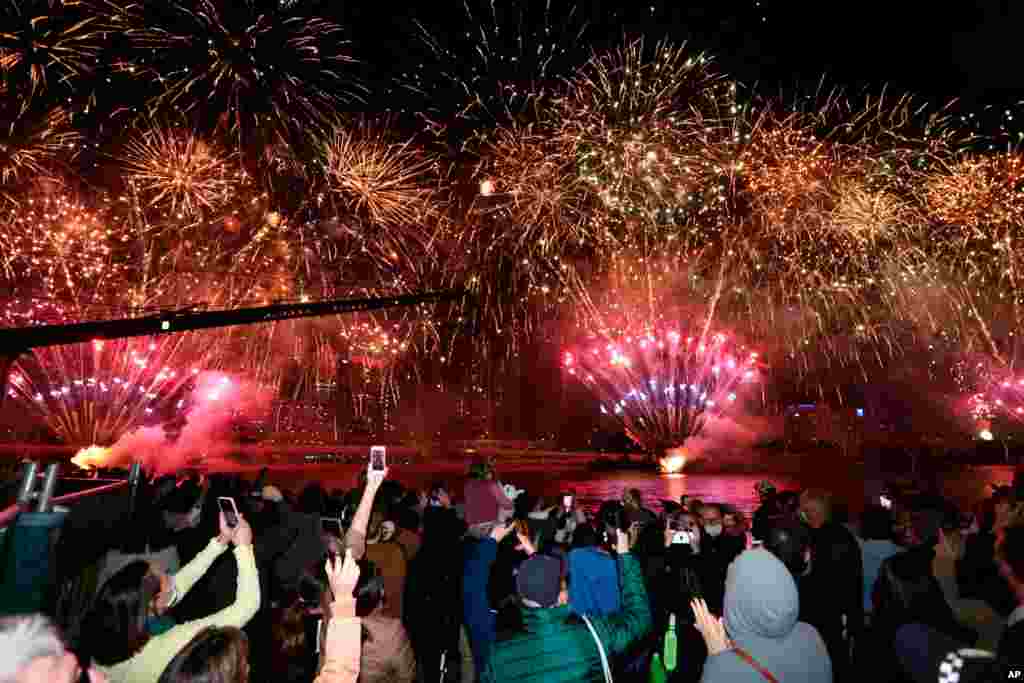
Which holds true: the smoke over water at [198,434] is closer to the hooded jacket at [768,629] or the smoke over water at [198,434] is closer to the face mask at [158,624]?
the face mask at [158,624]

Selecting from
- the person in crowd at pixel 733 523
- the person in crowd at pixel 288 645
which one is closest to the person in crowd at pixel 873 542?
the person in crowd at pixel 733 523

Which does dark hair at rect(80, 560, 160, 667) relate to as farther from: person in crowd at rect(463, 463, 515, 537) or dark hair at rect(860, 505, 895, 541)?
dark hair at rect(860, 505, 895, 541)

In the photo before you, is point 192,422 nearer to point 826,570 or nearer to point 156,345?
point 156,345

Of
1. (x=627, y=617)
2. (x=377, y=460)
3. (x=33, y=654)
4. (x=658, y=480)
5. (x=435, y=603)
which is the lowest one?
(x=435, y=603)

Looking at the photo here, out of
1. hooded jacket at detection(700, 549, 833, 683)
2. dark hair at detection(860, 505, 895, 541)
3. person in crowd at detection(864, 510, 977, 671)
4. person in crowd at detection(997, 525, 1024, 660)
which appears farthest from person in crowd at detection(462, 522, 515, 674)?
dark hair at detection(860, 505, 895, 541)

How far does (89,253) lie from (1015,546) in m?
19.1

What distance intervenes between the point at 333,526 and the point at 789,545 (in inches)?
142

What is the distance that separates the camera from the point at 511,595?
122 inches

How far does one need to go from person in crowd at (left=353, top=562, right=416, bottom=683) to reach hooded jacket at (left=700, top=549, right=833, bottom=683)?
1.49 meters

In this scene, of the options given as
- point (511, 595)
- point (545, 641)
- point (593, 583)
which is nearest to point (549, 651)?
point (545, 641)

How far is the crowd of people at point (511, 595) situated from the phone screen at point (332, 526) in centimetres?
7

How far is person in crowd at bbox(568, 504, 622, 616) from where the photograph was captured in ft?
11.8

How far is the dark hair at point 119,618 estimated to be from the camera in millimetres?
2600

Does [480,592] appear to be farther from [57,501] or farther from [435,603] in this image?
[57,501]
